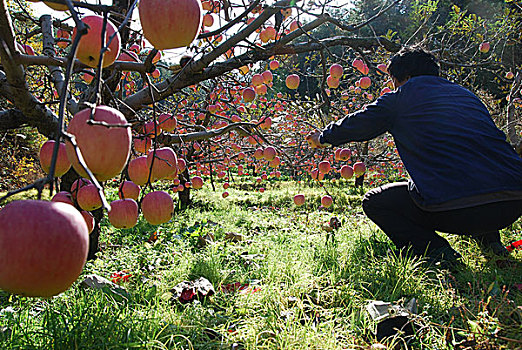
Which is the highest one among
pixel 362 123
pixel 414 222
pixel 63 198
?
pixel 362 123

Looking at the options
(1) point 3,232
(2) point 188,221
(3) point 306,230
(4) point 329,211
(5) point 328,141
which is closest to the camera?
(1) point 3,232

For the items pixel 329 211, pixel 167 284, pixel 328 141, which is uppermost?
pixel 328 141

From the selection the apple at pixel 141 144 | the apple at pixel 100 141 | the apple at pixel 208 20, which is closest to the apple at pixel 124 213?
the apple at pixel 141 144

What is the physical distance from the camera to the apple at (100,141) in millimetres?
648

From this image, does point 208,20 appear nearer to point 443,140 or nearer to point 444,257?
point 443,140

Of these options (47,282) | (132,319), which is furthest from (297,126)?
(47,282)

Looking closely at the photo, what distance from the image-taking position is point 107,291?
204cm

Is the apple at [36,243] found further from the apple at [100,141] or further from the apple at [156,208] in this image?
the apple at [156,208]

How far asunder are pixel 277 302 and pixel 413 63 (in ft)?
6.04

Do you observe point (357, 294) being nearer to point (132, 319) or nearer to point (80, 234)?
point (132, 319)

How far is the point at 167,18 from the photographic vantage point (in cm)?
80

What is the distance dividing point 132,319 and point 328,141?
1.54 meters

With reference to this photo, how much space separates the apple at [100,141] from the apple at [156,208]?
0.51m

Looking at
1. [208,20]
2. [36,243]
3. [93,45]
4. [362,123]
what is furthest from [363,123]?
[36,243]
